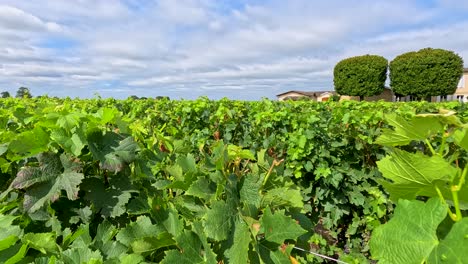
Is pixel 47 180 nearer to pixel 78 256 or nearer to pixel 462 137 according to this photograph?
pixel 78 256

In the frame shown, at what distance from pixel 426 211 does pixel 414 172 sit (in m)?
0.08

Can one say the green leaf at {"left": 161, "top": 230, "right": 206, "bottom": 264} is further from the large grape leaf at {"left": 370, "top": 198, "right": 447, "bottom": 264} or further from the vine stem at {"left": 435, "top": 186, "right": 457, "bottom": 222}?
the vine stem at {"left": 435, "top": 186, "right": 457, "bottom": 222}

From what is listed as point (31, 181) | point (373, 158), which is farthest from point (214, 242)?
point (373, 158)

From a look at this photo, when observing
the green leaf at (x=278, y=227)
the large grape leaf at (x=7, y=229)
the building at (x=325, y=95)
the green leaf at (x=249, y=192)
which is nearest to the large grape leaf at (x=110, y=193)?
the large grape leaf at (x=7, y=229)

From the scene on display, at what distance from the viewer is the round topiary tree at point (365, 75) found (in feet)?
167

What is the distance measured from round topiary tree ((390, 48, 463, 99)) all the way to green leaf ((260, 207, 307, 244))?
169ft

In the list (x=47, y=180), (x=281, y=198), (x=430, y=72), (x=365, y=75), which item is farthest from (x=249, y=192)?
(x=365, y=75)

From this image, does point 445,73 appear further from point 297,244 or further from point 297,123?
point 297,244

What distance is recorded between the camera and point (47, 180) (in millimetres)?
1390

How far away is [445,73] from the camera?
4669 centimetres

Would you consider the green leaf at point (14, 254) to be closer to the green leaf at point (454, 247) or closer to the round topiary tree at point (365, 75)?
the green leaf at point (454, 247)

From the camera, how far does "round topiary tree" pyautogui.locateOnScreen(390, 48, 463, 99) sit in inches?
1838

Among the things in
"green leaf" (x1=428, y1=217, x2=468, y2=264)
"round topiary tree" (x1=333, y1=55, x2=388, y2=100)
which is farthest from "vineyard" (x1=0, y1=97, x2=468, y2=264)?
"round topiary tree" (x1=333, y1=55, x2=388, y2=100)

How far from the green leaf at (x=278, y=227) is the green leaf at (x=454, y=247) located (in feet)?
1.31
